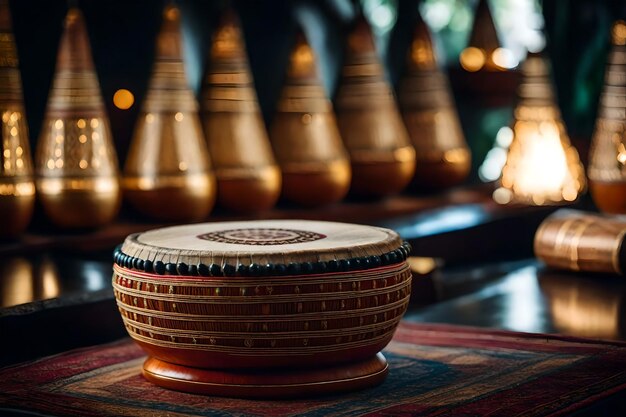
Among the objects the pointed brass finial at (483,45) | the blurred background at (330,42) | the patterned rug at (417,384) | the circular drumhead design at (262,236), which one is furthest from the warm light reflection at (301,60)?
the circular drumhead design at (262,236)

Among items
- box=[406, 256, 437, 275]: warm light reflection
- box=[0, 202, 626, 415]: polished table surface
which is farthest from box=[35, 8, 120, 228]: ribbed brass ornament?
box=[406, 256, 437, 275]: warm light reflection

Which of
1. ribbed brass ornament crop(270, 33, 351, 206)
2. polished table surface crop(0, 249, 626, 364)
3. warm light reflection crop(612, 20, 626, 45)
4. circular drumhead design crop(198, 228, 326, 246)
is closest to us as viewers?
circular drumhead design crop(198, 228, 326, 246)

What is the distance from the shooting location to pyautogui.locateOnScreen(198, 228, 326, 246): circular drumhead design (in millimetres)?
2121

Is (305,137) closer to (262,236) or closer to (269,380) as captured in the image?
(262,236)

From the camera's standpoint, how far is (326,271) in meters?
1.98

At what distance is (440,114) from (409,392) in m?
2.33

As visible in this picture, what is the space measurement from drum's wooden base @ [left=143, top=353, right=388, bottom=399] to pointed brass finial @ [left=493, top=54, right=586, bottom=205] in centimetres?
231

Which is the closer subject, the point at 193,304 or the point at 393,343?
the point at 193,304

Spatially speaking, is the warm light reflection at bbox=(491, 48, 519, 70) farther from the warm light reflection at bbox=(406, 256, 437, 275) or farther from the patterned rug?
the patterned rug

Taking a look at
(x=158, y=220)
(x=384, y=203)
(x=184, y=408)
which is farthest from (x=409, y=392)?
(x=384, y=203)

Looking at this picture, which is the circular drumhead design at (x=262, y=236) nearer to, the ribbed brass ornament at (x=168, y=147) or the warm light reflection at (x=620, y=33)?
the ribbed brass ornament at (x=168, y=147)

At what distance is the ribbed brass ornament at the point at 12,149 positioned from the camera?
9.78 feet

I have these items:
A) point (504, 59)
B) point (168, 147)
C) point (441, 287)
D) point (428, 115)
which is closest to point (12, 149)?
point (168, 147)

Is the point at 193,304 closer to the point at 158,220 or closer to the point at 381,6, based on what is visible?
the point at 158,220
